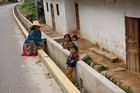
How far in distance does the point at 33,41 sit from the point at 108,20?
3.38 meters

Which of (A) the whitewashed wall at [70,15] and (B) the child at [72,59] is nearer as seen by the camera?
(B) the child at [72,59]

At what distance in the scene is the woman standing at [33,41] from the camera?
9.10 metres

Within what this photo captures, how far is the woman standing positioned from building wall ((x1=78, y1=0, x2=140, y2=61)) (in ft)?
10.2

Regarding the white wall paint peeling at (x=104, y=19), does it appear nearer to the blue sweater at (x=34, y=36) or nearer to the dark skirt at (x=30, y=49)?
the blue sweater at (x=34, y=36)

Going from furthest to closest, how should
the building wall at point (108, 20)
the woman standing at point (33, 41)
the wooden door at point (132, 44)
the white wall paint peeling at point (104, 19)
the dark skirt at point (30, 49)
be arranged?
the dark skirt at point (30, 49) → the woman standing at point (33, 41) → the white wall paint peeling at point (104, 19) → the building wall at point (108, 20) → the wooden door at point (132, 44)

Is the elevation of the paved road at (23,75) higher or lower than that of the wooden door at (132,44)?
lower

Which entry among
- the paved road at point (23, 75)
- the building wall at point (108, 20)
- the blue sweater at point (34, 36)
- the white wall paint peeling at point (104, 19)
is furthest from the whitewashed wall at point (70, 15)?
the blue sweater at point (34, 36)

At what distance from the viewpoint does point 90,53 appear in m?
11.2

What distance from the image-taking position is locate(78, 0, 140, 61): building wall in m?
8.68

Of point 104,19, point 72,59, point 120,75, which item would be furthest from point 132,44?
point 72,59

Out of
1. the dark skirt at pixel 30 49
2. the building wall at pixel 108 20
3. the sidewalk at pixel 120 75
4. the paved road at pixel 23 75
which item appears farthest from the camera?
the dark skirt at pixel 30 49

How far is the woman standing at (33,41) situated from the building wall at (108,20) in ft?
10.2

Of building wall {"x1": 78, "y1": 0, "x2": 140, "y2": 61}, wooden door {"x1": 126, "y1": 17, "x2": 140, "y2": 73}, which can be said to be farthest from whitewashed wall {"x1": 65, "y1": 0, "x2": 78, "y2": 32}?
wooden door {"x1": 126, "y1": 17, "x2": 140, "y2": 73}

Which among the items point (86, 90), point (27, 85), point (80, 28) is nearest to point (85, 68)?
point (86, 90)
